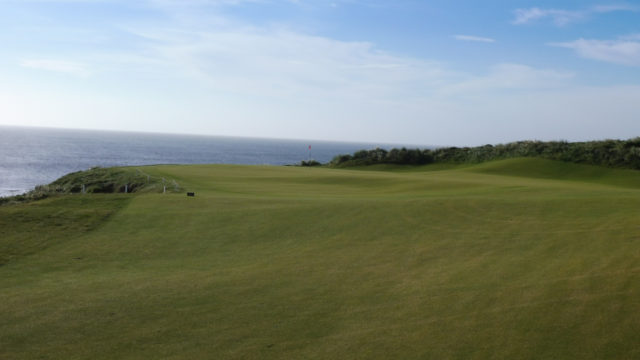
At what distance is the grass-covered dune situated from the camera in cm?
725

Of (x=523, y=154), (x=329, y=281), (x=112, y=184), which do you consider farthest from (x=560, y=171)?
(x=329, y=281)

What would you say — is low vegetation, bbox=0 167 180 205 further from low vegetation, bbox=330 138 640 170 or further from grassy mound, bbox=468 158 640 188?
low vegetation, bbox=330 138 640 170

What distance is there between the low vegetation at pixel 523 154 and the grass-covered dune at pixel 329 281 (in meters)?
27.9

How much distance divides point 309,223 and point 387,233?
2472 millimetres

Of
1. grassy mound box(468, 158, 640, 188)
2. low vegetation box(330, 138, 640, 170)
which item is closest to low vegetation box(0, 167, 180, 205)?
grassy mound box(468, 158, 640, 188)

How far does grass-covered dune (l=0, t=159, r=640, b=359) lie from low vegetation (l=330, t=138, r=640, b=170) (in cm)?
2793

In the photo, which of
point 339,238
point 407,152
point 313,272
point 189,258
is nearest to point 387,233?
point 339,238

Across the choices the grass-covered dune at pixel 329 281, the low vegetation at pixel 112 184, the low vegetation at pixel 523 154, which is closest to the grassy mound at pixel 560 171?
the low vegetation at pixel 523 154

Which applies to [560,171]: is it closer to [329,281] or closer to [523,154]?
[523,154]

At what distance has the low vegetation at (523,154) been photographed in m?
40.1

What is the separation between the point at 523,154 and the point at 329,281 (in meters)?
43.7

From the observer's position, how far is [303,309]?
27.6 ft

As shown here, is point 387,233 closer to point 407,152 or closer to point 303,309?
point 303,309

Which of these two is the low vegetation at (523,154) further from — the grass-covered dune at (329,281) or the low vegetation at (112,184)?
the grass-covered dune at (329,281)
